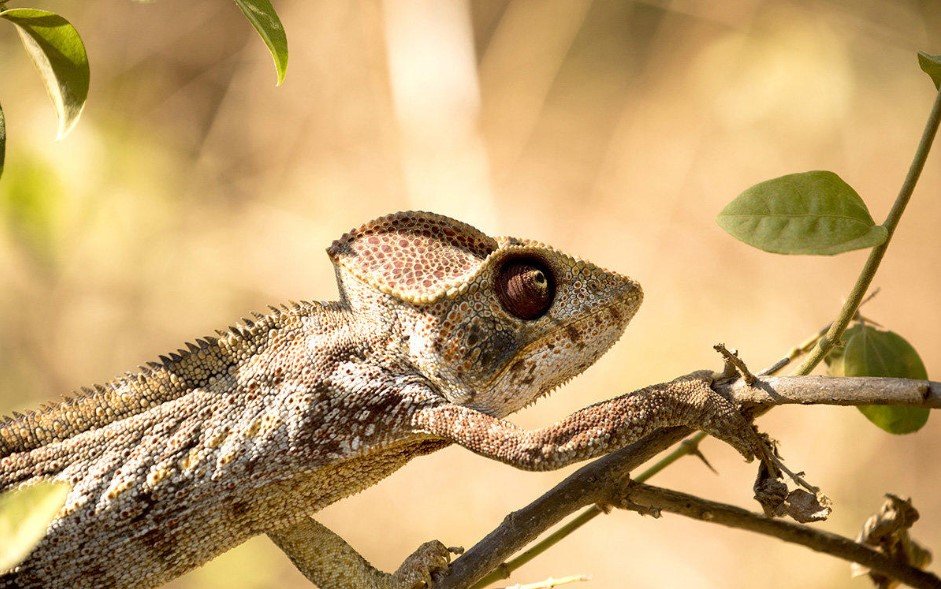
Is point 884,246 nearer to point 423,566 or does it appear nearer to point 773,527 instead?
point 773,527

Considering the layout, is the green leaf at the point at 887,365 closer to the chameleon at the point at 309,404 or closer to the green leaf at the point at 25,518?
the chameleon at the point at 309,404

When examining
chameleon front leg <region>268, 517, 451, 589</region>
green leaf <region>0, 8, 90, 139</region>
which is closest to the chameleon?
chameleon front leg <region>268, 517, 451, 589</region>

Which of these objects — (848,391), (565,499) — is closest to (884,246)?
(848,391)

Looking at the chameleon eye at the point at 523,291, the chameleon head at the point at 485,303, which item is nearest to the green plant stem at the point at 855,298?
the chameleon head at the point at 485,303

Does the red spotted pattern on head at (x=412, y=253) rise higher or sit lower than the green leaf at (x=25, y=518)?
higher

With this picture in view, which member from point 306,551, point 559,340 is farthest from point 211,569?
point 559,340
